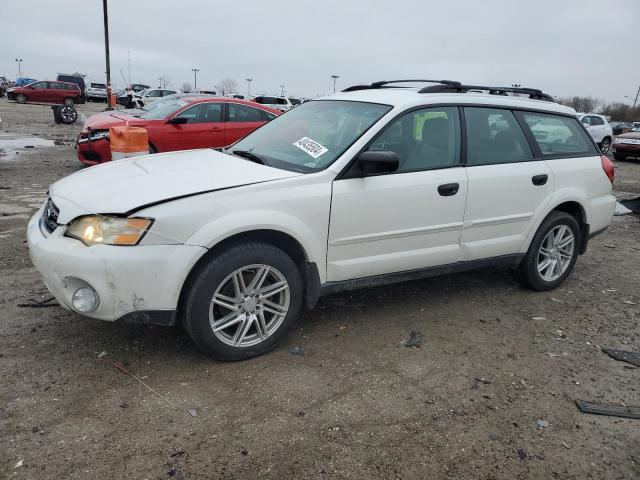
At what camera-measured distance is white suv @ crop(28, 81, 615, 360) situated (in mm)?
2865

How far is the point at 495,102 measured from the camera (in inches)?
168

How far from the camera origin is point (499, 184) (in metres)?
4.04

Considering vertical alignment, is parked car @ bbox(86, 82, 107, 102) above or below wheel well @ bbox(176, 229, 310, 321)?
above

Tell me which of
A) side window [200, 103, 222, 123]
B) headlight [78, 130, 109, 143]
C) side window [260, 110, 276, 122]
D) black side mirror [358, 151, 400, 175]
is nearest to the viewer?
black side mirror [358, 151, 400, 175]

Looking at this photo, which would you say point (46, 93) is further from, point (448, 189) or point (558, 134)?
point (448, 189)

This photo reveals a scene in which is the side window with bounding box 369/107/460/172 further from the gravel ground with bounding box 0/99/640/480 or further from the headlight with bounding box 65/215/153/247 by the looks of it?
the headlight with bounding box 65/215/153/247

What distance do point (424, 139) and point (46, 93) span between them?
37293mm

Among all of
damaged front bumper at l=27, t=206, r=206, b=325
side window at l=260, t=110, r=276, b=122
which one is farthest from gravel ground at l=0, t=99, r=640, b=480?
side window at l=260, t=110, r=276, b=122

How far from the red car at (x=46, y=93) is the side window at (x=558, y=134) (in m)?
35.8

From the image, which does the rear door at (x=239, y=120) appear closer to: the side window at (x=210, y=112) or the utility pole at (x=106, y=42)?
the side window at (x=210, y=112)

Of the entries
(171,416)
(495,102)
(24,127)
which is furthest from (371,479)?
(24,127)

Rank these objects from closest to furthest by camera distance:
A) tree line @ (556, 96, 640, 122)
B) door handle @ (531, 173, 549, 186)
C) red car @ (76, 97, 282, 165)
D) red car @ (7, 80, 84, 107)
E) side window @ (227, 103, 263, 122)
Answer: door handle @ (531, 173, 549, 186) → red car @ (76, 97, 282, 165) → side window @ (227, 103, 263, 122) → red car @ (7, 80, 84, 107) → tree line @ (556, 96, 640, 122)

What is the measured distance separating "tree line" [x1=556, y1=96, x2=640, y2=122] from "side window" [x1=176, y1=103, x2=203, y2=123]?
61736mm

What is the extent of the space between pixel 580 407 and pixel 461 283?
200 centimetres
